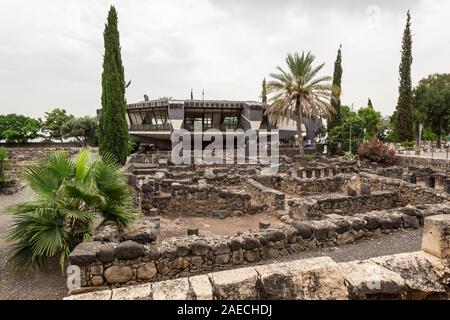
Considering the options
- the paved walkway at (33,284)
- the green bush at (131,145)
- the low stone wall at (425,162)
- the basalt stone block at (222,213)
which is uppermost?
the green bush at (131,145)

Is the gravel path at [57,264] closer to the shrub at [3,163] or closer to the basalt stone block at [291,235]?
the basalt stone block at [291,235]

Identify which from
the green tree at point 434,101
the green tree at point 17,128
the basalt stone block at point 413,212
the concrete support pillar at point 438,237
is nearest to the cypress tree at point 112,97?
the basalt stone block at point 413,212

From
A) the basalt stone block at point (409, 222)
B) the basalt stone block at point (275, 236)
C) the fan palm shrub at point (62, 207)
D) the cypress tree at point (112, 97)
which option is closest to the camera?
the fan palm shrub at point (62, 207)

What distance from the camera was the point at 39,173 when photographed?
18.4 ft

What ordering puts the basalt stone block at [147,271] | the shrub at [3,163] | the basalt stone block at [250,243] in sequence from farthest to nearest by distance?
the shrub at [3,163] < the basalt stone block at [250,243] < the basalt stone block at [147,271]

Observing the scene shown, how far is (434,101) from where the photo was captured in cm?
3547

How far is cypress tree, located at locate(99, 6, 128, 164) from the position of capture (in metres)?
21.3

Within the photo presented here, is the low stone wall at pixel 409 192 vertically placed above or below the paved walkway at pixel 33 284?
above

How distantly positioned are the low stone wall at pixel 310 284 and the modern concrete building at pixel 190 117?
121 ft

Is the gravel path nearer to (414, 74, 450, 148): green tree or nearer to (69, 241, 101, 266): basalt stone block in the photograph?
(69, 241, 101, 266): basalt stone block

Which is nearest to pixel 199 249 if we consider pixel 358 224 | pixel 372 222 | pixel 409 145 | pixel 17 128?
pixel 358 224

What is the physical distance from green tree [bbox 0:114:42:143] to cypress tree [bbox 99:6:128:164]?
1416 inches

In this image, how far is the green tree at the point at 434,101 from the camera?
35281 mm

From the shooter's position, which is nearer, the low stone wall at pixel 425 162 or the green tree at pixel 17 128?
the low stone wall at pixel 425 162
